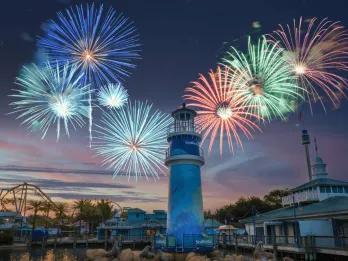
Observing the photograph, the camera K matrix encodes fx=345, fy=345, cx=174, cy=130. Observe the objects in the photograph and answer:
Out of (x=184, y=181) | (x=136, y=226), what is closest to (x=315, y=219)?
(x=184, y=181)

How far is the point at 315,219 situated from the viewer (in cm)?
3150

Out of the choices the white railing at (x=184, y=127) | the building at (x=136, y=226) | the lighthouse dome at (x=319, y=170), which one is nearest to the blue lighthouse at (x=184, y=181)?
the white railing at (x=184, y=127)

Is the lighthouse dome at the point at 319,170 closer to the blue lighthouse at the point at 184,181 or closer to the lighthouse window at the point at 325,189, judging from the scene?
the lighthouse window at the point at 325,189

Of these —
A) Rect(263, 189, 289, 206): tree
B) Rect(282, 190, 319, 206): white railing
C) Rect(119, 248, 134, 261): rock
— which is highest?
Rect(263, 189, 289, 206): tree

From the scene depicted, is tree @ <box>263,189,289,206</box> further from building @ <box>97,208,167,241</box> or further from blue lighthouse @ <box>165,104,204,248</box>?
blue lighthouse @ <box>165,104,204,248</box>

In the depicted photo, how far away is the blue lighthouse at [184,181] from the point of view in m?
34.2

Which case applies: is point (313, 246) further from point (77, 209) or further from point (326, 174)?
point (77, 209)

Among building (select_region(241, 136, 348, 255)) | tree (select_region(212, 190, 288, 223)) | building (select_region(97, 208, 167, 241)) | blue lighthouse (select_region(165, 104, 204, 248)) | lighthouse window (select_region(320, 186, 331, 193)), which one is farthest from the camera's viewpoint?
tree (select_region(212, 190, 288, 223))

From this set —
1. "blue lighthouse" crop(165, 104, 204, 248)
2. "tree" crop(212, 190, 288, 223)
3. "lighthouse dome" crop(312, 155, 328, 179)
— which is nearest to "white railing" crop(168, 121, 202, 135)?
"blue lighthouse" crop(165, 104, 204, 248)

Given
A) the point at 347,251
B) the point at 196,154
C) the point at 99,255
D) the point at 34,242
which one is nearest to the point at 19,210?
the point at 34,242

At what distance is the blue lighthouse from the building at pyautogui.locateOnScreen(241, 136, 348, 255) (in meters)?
8.16

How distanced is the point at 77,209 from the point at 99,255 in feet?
220

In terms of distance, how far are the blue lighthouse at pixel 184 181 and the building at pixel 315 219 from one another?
816 cm

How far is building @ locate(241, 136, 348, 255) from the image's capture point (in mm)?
29234
